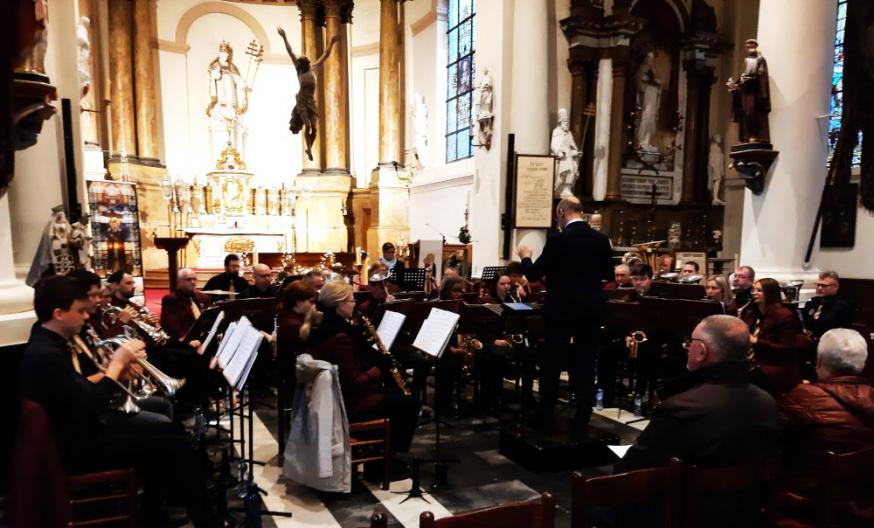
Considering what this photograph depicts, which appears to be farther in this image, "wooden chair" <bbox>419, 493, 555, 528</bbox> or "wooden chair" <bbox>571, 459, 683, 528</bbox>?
"wooden chair" <bbox>571, 459, 683, 528</bbox>

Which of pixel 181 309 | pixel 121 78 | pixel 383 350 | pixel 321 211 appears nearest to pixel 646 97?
pixel 383 350

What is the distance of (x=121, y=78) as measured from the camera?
15.3 m

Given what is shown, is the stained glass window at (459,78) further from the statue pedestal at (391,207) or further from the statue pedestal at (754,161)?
the statue pedestal at (754,161)

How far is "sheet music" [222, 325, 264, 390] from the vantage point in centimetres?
323

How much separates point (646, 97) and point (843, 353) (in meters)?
9.97

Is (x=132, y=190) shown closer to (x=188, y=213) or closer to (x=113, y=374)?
(x=188, y=213)

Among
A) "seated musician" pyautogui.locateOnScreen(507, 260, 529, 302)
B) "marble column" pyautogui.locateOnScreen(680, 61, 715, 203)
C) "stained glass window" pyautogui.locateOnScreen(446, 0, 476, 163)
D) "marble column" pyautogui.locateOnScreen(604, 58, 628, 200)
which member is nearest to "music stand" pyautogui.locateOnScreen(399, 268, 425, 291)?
"seated musician" pyautogui.locateOnScreen(507, 260, 529, 302)

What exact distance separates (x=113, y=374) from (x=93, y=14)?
1625 centimetres

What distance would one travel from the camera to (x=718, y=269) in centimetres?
1105

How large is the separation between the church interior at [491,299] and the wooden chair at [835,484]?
0.04 ft

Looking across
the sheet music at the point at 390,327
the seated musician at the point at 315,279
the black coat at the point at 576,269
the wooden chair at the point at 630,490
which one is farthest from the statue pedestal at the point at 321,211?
the wooden chair at the point at 630,490

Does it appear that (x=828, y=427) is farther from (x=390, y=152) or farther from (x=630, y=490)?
(x=390, y=152)

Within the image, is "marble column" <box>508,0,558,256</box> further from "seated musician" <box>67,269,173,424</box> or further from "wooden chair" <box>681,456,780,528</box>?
"wooden chair" <box>681,456,780,528</box>

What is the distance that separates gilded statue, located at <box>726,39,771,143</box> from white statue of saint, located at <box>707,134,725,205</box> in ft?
15.0
